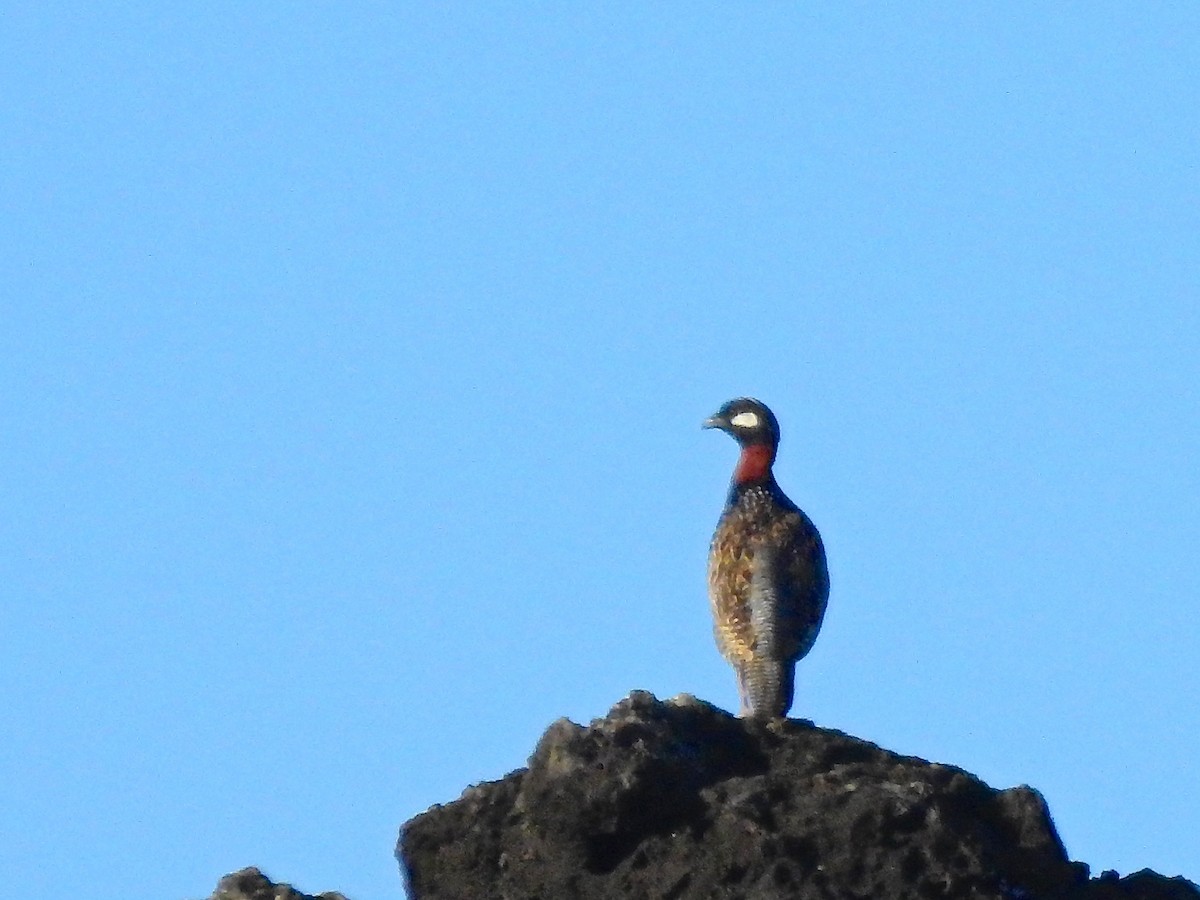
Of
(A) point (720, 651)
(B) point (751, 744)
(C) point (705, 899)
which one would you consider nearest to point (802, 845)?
(C) point (705, 899)

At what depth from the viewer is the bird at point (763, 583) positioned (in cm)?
1847

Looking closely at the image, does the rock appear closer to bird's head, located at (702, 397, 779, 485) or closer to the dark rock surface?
the dark rock surface

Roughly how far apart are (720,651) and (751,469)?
1.44 metres

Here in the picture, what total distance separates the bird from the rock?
16.0 feet

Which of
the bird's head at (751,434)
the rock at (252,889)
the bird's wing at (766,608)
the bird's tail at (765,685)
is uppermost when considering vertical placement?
the bird's head at (751,434)

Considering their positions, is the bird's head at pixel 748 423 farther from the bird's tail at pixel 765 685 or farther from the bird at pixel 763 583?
the bird's tail at pixel 765 685

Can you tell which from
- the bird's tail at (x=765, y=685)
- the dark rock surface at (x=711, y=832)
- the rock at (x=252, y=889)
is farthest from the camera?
the bird's tail at (x=765, y=685)

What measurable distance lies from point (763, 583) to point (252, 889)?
5.44 metres

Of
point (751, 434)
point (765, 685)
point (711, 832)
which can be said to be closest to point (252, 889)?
point (711, 832)

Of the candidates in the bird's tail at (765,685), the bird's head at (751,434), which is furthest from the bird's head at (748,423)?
the bird's tail at (765,685)

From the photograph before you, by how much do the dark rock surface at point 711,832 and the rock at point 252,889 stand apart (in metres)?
0.71

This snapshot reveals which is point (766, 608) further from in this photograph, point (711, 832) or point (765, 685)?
point (711, 832)

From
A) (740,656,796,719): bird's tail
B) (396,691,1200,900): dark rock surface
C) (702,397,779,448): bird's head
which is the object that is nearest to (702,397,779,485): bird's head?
(702,397,779,448): bird's head

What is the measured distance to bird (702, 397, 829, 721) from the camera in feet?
60.6
